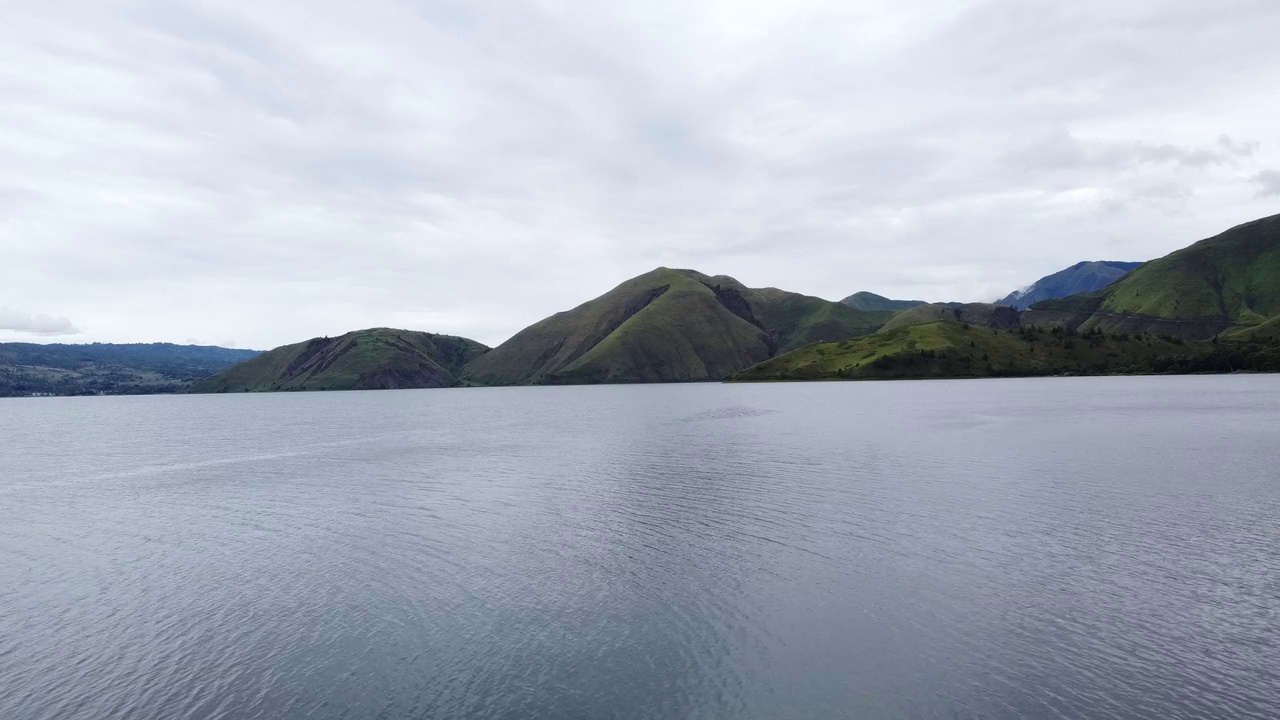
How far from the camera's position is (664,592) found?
3597 centimetres

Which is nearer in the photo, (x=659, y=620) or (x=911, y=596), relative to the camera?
(x=659, y=620)

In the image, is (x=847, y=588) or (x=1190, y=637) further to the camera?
(x=847, y=588)

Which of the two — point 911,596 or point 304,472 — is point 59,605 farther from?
point 304,472

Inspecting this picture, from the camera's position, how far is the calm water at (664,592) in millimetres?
24734

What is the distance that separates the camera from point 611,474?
3115 inches

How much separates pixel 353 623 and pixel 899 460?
6567 centimetres

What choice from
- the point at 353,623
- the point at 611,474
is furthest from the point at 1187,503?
the point at 353,623

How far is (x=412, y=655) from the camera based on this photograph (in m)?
28.5

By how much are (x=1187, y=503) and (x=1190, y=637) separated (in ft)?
102

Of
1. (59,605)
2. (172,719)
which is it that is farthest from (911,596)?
(59,605)

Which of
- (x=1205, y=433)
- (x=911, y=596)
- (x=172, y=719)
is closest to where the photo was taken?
(x=172, y=719)

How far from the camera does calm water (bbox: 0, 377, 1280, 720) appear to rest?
81.1 feet

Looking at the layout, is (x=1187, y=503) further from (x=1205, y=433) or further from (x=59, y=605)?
(x=59, y=605)

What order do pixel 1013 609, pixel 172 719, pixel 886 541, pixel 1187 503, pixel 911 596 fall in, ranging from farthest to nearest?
pixel 1187 503
pixel 886 541
pixel 911 596
pixel 1013 609
pixel 172 719
